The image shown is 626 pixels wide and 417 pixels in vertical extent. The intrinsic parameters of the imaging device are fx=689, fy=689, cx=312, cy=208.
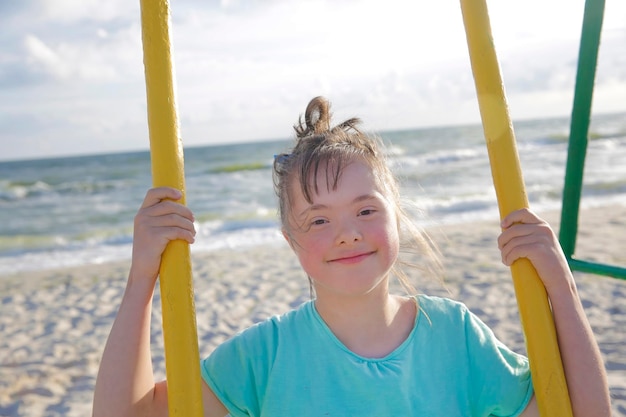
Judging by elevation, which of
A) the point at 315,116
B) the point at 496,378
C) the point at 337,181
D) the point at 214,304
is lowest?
the point at 496,378

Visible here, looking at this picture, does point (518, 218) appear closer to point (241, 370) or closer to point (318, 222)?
point (318, 222)

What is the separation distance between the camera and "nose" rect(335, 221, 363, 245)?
1.62 m

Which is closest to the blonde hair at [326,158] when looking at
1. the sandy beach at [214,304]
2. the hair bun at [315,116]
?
the hair bun at [315,116]

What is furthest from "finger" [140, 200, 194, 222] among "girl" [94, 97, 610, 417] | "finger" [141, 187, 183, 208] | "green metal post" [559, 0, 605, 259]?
"green metal post" [559, 0, 605, 259]

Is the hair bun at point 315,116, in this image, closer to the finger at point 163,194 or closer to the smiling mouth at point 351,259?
the smiling mouth at point 351,259

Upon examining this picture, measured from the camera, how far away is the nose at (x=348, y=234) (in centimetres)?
162

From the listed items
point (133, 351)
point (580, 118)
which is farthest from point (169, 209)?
point (580, 118)

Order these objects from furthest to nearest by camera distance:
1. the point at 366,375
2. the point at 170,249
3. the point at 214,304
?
the point at 214,304, the point at 366,375, the point at 170,249

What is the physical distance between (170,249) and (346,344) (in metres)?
0.62

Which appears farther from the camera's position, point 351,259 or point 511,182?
point 351,259

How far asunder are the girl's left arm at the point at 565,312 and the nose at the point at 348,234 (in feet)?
1.17

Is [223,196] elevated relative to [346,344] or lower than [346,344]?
elevated

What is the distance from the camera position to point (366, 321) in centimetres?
172

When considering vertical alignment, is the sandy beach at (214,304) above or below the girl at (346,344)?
above
